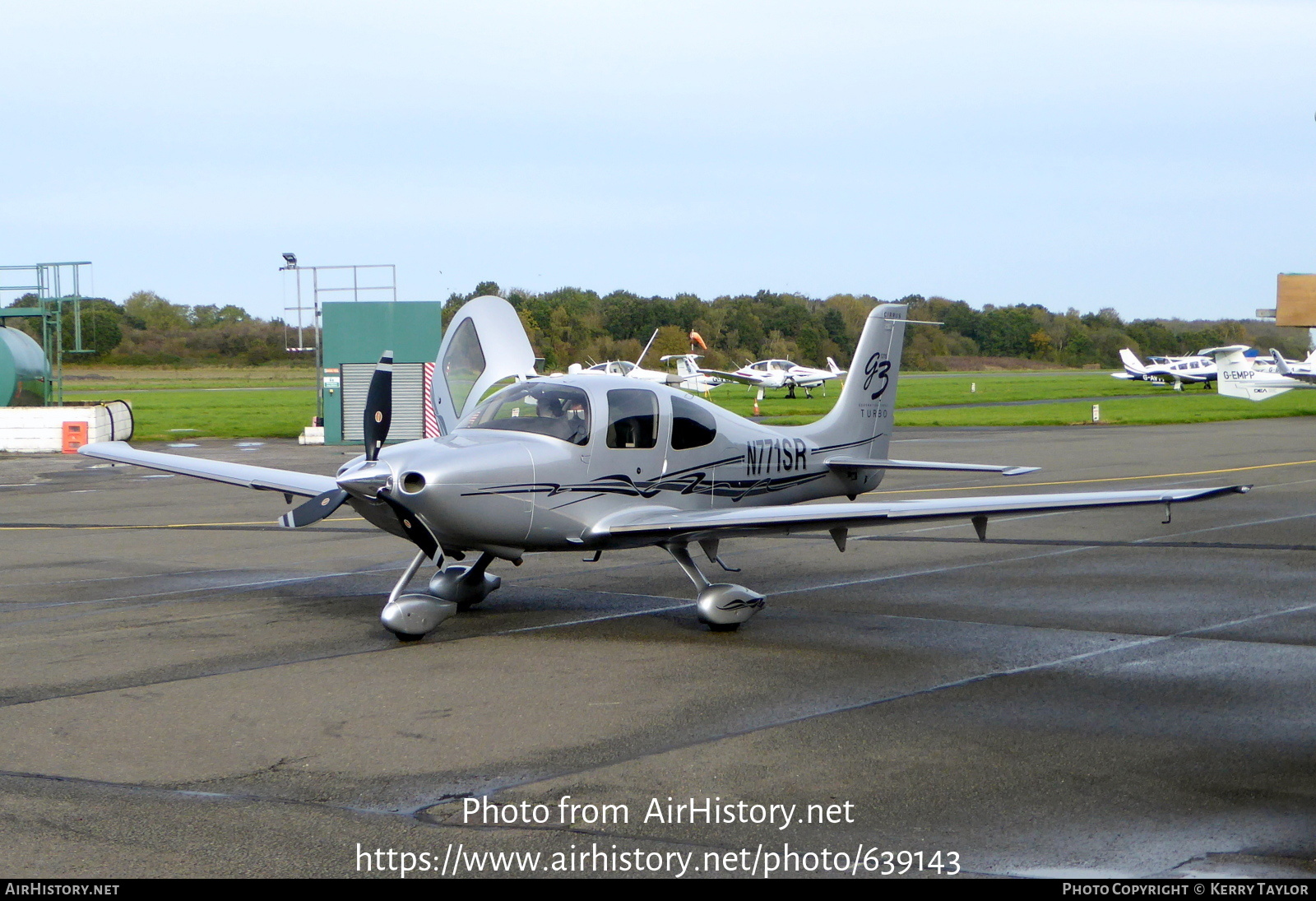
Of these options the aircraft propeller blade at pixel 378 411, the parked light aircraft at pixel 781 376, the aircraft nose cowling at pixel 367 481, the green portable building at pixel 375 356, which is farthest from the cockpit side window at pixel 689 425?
the parked light aircraft at pixel 781 376

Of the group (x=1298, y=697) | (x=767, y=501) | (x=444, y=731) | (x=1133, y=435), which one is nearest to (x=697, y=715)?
(x=444, y=731)

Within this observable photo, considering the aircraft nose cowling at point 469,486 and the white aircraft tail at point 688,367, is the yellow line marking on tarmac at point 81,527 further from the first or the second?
the white aircraft tail at point 688,367

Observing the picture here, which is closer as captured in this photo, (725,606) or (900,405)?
(725,606)

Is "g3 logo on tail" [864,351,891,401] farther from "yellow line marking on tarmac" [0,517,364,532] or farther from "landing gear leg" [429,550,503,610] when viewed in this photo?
"yellow line marking on tarmac" [0,517,364,532]

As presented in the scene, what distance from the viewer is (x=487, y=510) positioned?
373 inches

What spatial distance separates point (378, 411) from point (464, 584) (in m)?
1.94

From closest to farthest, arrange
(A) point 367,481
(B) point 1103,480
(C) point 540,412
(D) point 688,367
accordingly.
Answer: (A) point 367,481 → (C) point 540,412 → (B) point 1103,480 → (D) point 688,367

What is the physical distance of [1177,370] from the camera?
6838 centimetres

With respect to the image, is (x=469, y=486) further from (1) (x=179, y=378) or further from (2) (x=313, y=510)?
(1) (x=179, y=378)

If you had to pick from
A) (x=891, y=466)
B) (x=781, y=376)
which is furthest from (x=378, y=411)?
(x=781, y=376)

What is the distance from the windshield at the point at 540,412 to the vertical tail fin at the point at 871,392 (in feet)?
Result: 11.3

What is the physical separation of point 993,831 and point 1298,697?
11.3 ft

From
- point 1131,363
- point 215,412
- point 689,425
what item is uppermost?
point 689,425

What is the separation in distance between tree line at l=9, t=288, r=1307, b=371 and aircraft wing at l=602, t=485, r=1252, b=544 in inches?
2540
